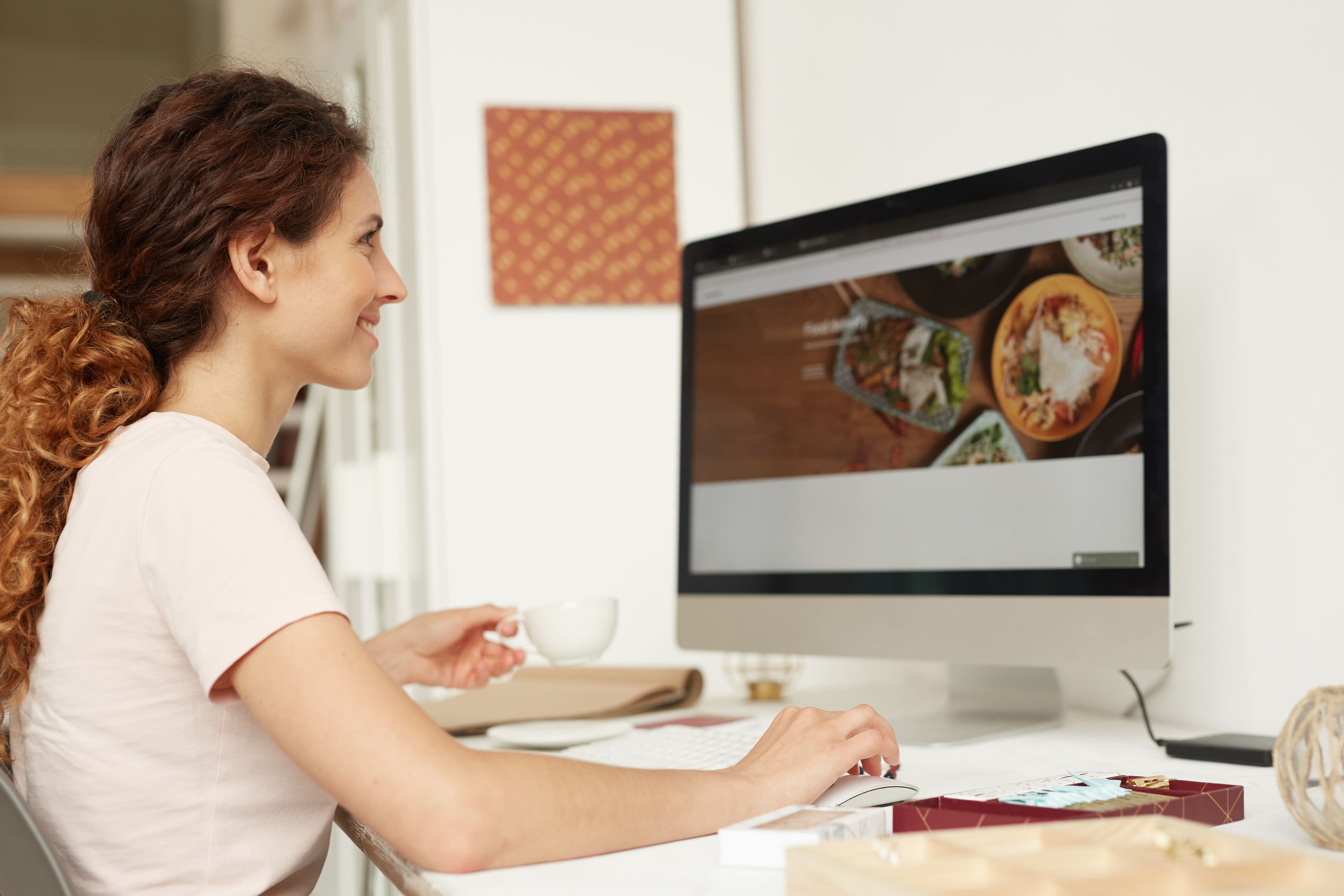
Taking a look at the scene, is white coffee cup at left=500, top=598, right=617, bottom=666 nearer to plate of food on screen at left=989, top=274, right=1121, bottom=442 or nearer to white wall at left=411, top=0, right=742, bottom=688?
plate of food on screen at left=989, top=274, right=1121, bottom=442

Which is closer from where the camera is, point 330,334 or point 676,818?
point 676,818

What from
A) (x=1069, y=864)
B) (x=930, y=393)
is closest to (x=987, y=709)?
(x=930, y=393)

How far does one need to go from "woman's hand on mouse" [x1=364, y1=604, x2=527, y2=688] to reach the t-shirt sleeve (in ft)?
1.70

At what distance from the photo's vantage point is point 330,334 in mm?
935

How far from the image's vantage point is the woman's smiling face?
91 cm

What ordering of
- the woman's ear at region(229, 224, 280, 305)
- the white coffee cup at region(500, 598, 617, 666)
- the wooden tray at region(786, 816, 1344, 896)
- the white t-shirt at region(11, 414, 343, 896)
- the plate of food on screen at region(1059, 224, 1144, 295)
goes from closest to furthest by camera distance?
1. the wooden tray at region(786, 816, 1344, 896)
2. the white t-shirt at region(11, 414, 343, 896)
3. the woman's ear at region(229, 224, 280, 305)
4. the plate of food on screen at region(1059, 224, 1144, 295)
5. the white coffee cup at region(500, 598, 617, 666)

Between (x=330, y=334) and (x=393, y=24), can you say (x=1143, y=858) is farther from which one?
(x=393, y=24)

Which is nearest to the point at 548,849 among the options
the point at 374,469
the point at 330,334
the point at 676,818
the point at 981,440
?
the point at 676,818

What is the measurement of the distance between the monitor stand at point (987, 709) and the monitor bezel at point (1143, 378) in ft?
0.45

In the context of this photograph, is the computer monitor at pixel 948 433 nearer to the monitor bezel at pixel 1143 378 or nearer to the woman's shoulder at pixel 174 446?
the monitor bezel at pixel 1143 378

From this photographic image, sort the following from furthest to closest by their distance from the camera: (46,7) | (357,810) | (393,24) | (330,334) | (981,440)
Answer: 1. (46,7)
2. (393,24)
3. (981,440)
4. (330,334)
5. (357,810)

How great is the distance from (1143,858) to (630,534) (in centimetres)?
143

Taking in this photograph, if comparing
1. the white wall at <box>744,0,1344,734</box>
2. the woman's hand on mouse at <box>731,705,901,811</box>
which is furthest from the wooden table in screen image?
the woman's hand on mouse at <box>731,705,901,811</box>

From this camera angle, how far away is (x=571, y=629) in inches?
47.5
